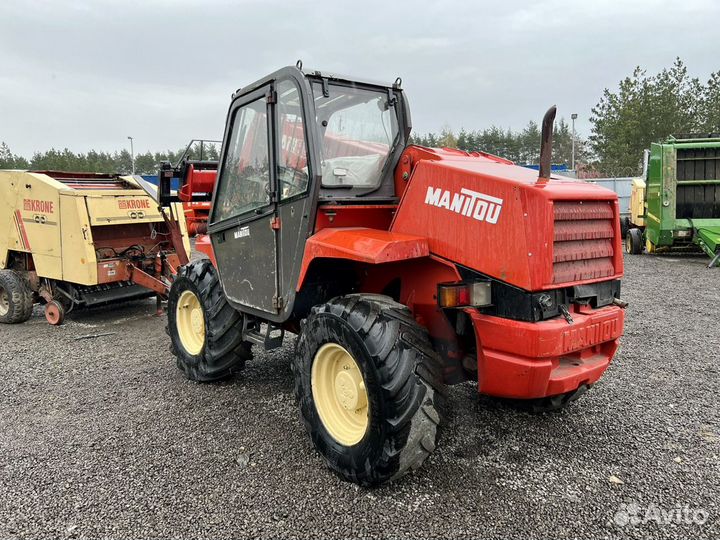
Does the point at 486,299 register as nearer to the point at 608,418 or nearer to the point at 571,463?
the point at 571,463

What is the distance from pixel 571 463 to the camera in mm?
3053

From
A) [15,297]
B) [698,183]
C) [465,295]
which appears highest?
[698,183]

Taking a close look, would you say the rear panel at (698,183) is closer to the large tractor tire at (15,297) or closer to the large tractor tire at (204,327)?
the large tractor tire at (204,327)

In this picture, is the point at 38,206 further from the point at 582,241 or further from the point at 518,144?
the point at 518,144

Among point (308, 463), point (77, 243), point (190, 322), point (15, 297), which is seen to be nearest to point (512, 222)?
point (308, 463)

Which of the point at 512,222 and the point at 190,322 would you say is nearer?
the point at 512,222

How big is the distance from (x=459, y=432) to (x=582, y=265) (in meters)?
1.35

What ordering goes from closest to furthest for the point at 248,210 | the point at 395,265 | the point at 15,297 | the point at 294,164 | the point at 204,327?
the point at 395,265 < the point at 294,164 < the point at 248,210 < the point at 204,327 < the point at 15,297

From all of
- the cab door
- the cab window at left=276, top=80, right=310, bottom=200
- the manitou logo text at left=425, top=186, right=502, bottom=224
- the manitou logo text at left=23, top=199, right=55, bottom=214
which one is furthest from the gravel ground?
the manitou logo text at left=23, top=199, right=55, bottom=214

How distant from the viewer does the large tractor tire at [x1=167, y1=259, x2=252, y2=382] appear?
4.28 m

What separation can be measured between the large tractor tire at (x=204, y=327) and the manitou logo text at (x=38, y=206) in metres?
3.12

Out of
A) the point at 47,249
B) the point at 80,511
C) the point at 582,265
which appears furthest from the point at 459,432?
the point at 47,249

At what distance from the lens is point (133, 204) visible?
281 inches

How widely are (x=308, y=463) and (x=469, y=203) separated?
5.76ft
